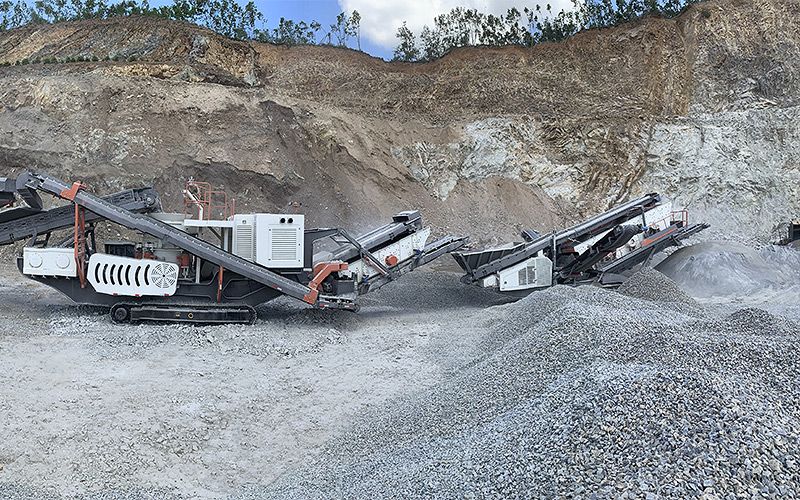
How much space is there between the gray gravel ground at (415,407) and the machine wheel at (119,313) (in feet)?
0.98

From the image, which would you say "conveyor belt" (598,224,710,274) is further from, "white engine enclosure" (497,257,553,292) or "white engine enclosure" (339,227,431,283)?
"white engine enclosure" (339,227,431,283)

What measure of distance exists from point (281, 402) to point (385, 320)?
4662 mm

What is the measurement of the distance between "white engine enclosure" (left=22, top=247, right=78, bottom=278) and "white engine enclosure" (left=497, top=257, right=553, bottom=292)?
7.22 meters

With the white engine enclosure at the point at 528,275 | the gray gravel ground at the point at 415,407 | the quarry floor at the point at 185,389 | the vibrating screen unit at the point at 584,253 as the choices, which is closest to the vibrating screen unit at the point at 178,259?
the quarry floor at the point at 185,389

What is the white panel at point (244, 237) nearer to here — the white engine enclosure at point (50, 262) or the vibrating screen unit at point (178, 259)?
the vibrating screen unit at point (178, 259)

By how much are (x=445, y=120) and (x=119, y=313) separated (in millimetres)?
13523

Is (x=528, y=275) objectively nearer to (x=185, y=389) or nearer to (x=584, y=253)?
(x=584, y=253)

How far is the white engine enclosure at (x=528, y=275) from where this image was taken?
12.2 metres

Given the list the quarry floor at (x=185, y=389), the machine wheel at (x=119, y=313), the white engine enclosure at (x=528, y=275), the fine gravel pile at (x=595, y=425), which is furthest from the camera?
the white engine enclosure at (x=528, y=275)

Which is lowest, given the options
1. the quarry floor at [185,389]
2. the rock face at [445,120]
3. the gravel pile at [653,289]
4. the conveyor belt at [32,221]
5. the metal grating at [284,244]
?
the quarry floor at [185,389]

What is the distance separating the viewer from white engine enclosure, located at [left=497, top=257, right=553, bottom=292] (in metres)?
12.2

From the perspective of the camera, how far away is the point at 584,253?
12688 millimetres

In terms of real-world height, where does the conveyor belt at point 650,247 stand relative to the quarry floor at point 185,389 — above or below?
above

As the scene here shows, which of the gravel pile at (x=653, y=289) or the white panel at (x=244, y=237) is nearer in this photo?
Result: the white panel at (x=244, y=237)
